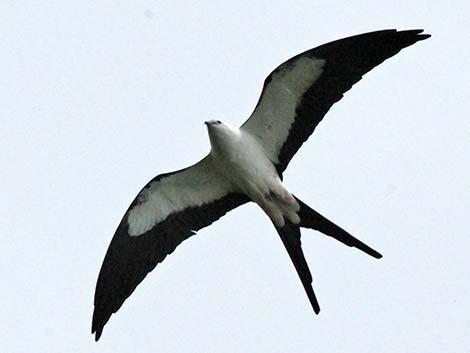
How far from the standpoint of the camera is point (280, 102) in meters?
13.6

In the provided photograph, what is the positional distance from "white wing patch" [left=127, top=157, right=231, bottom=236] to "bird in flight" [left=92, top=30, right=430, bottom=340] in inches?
0.5

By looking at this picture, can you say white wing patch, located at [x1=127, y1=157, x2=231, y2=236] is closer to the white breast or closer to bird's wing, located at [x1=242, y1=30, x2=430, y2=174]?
the white breast

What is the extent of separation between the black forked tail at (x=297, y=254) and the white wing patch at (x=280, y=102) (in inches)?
33.7

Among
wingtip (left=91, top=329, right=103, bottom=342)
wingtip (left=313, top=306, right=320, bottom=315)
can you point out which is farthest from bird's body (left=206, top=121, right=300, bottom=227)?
wingtip (left=91, top=329, right=103, bottom=342)

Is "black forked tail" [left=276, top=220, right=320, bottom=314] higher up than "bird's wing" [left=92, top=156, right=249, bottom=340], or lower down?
lower down

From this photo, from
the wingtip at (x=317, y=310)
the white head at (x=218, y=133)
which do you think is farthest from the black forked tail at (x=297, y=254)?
the white head at (x=218, y=133)

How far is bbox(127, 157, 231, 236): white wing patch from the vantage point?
45.9 ft

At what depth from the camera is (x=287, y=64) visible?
1323cm

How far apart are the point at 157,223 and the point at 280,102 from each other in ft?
6.93

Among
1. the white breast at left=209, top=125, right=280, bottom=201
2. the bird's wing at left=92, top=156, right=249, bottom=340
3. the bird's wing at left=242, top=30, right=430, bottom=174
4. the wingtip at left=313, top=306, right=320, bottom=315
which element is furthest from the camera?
the bird's wing at left=92, top=156, right=249, bottom=340

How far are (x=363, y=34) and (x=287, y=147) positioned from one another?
1.64 m

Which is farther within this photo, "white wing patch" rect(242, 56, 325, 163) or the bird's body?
the bird's body

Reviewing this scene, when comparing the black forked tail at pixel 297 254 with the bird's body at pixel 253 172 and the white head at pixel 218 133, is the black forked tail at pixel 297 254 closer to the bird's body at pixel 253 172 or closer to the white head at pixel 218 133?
the bird's body at pixel 253 172

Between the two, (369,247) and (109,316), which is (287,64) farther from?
(109,316)
